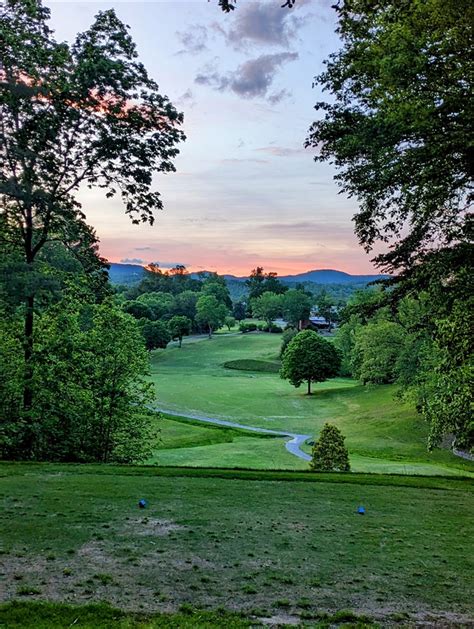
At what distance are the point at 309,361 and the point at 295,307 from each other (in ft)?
256

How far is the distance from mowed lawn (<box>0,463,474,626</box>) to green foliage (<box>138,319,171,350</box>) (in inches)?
3625

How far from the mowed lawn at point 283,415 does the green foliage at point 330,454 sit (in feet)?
12.3

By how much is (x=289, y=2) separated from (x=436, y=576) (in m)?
9.01

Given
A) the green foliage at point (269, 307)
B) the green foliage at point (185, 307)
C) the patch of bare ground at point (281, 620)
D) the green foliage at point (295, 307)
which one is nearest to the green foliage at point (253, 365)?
the green foliage at point (185, 307)

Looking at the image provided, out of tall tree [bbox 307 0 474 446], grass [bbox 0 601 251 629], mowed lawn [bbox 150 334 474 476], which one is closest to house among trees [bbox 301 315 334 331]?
mowed lawn [bbox 150 334 474 476]

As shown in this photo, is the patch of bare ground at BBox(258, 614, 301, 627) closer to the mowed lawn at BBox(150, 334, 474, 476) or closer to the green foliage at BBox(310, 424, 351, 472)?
the green foliage at BBox(310, 424, 351, 472)

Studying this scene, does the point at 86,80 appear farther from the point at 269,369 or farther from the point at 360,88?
the point at 269,369

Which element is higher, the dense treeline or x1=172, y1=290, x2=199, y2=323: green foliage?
x1=172, y1=290, x2=199, y2=323: green foliage

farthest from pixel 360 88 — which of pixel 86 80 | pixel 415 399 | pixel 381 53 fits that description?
pixel 415 399

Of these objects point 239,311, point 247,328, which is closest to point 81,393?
point 247,328

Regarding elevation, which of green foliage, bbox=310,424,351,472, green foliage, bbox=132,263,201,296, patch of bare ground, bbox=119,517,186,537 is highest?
green foliage, bbox=132,263,201,296

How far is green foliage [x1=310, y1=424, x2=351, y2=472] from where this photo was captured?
25.4m

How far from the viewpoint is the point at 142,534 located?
9.38 metres

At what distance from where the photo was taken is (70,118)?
44.2 ft
